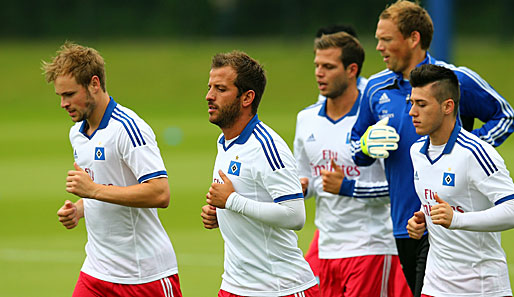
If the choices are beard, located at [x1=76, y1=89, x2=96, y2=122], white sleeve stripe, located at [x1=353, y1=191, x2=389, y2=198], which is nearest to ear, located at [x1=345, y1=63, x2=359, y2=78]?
white sleeve stripe, located at [x1=353, y1=191, x2=389, y2=198]

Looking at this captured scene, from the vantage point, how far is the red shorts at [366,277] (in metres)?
7.14

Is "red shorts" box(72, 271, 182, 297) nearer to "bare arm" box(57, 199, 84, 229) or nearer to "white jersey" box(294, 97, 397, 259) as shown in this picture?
"bare arm" box(57, 199, 84, 229)

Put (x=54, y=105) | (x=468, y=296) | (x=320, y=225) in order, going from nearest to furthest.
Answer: (x=468, y=296) < (x=320, y=225) < (x=54, y=105)

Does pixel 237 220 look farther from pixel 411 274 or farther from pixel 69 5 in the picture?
pixel 69 5

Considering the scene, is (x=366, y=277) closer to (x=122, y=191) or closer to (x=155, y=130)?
(x=122, y=191)

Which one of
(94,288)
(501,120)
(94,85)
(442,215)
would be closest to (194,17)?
(501,120)

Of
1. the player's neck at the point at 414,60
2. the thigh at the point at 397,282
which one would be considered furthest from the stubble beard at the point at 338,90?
the thigh at the point at 397,282

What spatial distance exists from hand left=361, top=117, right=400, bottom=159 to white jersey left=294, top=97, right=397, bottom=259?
0.58 metres

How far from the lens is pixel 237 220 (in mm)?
5562

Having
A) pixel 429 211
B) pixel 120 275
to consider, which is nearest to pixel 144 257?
pixel 120 275

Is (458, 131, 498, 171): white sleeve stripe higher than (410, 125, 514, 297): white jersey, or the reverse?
(458, 131, 498, 171): white sleeve stripe

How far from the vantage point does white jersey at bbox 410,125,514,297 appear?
541 centimetres

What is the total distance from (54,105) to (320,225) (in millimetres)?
25744

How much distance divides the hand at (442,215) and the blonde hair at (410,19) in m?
1.89
